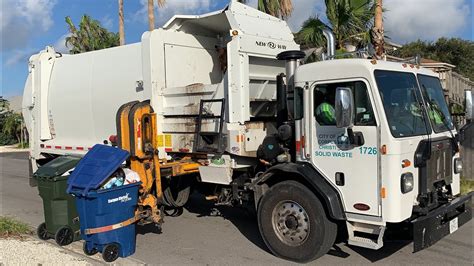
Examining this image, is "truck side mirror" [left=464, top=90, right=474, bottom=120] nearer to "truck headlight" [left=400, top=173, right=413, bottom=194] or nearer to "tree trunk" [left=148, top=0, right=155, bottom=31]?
"truck headlight" [left=400, top=173, right=413, bottom=194]

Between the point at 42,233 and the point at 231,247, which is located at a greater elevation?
the point at 42,233

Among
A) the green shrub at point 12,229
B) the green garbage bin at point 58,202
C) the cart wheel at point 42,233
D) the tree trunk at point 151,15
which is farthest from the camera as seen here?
the tree trunk at point 151,15

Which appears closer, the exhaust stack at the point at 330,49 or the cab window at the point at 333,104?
the cab window at the point at 333,104

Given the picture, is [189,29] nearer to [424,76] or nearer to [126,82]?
[126,82]

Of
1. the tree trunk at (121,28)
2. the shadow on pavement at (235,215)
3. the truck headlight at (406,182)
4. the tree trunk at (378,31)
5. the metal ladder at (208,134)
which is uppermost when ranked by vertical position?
the tree trunk at (121,28)

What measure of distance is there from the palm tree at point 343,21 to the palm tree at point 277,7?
330 cm

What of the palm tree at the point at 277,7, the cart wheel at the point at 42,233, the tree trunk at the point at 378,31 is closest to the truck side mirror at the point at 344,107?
the cart wheel at the point at 42,233

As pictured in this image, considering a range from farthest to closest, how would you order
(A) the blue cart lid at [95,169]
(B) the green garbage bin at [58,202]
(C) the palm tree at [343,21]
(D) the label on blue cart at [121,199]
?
(C) the palm tree at [343,21] < (B) the green garbage bin at [58,202] < (D) the label on blue cart at [121,199] < (A) the blue cart lid at [95,169]

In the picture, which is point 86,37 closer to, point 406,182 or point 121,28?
point 121,28

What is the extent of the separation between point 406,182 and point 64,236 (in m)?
4.40

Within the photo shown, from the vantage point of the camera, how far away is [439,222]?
16.0ft

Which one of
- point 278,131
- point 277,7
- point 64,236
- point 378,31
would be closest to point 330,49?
point 278,131

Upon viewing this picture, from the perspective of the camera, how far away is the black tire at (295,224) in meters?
5.07

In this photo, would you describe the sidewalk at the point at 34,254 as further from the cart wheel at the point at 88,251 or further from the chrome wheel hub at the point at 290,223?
the chrome wheel hub at the point at 290,223
